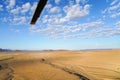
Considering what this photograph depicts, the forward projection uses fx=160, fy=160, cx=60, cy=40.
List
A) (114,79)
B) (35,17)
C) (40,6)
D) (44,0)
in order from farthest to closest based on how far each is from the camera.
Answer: (114,79), (35,17), (40,6), (44,0)

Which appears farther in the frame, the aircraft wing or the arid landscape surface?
the arid landscape surface

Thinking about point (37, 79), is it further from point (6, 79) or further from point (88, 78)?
point (88, 78)

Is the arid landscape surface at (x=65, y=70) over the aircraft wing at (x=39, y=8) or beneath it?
beneath

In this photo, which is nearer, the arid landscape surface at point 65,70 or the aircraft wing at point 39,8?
the aircraft wing at point 39,8

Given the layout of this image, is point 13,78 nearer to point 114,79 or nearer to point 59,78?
point 59,78

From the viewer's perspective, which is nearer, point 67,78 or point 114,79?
point 114,79

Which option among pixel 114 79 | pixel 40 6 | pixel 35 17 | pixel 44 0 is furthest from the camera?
pixel 114 79

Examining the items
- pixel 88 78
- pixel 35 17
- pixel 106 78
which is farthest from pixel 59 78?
pixel 35 17

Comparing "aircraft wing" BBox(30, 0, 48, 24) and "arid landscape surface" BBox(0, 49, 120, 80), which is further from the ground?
"aircraft wing" BBox(30, 0, 48, 24)

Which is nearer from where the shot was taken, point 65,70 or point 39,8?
point 39,8

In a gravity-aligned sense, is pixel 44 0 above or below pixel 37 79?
above

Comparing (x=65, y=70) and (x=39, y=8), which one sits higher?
(x=39, y=8)
